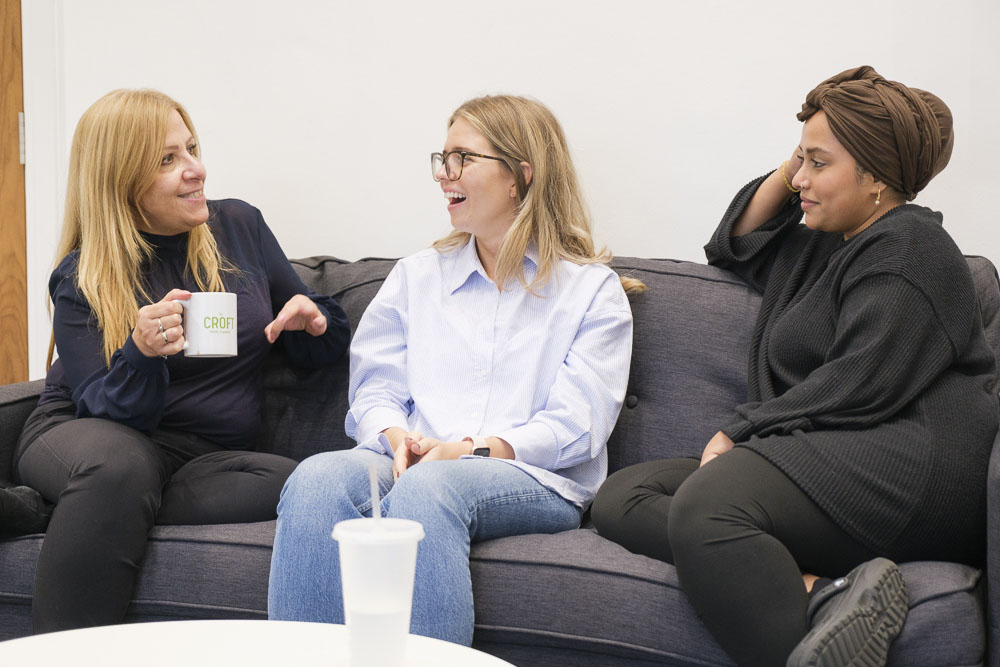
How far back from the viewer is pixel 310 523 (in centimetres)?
149

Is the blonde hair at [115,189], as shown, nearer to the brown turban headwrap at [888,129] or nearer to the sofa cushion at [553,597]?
the sofa cushion at [553,597]

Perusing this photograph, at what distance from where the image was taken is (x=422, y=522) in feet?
4.76

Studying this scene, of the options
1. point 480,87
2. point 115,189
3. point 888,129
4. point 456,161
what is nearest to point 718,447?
point 888,129

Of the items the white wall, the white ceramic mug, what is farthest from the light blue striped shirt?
the white wall

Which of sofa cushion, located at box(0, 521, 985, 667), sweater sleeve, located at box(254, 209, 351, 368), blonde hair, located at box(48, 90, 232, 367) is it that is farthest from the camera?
sweater sleeve, located at box(254, 209, 351, 368)

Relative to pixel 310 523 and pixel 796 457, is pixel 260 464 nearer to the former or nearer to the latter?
pixel 310 523

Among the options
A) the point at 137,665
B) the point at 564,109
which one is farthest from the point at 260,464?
the point at 564,109

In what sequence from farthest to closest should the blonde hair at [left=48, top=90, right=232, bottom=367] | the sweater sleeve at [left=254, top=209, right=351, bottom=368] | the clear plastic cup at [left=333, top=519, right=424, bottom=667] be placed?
the sweater sleeve at [left=254, top=209, right=351, bottom=368] → the blonde hair at [left=48, top=90, right=232, bottom=367] → the clear plastic cup at [left=333, top=519, right=424, bottom=667]

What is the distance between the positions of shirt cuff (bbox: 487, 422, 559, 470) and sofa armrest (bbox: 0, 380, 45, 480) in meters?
0.97

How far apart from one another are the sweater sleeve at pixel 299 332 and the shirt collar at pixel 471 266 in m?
0.30

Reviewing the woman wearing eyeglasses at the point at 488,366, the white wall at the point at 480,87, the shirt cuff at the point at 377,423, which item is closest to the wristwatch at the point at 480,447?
the woman wearing eyeglasses at the point at 488,366

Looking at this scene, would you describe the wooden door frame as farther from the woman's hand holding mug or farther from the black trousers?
the woman's hand holding mug

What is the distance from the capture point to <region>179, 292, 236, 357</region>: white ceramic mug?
1616mm

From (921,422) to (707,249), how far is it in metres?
0.66
